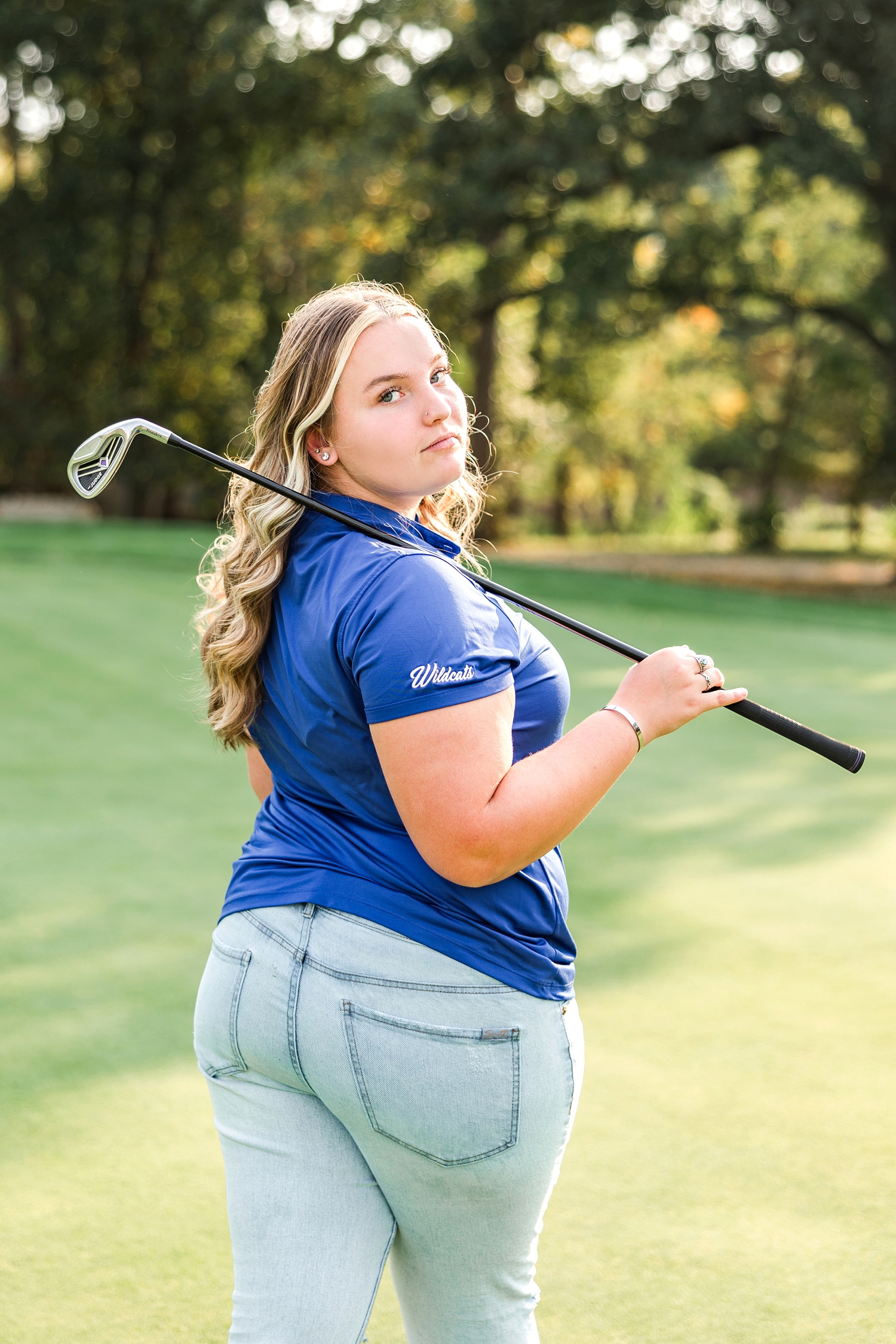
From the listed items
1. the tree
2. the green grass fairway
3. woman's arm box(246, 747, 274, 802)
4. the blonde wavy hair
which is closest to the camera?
the blonde wavy hair

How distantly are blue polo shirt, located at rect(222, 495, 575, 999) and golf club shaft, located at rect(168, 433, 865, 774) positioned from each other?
25 mm

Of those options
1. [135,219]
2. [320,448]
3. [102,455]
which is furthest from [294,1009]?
[135,219]

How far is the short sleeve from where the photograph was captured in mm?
1410

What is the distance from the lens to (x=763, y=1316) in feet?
7.86

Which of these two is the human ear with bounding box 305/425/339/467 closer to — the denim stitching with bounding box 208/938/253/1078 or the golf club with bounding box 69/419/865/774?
the golf club with bounding box 69/419/865/774

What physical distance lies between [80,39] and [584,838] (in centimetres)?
2646

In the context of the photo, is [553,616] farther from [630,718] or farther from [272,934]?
[272,934]

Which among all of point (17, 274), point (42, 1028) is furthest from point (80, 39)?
point (42, 1028)

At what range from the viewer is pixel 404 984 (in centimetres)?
151

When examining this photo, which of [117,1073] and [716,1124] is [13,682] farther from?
[716,1124]

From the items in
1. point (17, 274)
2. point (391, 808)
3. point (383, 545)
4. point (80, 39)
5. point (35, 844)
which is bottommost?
point (35, 844)

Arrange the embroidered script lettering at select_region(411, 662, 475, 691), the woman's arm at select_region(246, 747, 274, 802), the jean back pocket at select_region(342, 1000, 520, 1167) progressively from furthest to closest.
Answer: the woman's arm at select_region(246, 747, 274, 802)
the jean back pocket at select_region(342, 1000, 520, 1167)
the embroidered script lettering at select_region(411, 662, 475, 691)

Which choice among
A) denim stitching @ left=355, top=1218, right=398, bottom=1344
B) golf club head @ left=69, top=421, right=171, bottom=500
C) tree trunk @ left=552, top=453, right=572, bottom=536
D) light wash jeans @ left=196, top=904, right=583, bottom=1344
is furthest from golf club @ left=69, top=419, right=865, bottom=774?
tree trunk @ left=552, top=453, right=572, bottom=536

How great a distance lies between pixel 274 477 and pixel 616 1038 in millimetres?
2333
